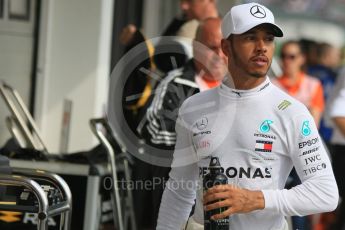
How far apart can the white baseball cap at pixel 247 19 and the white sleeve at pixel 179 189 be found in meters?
0.55

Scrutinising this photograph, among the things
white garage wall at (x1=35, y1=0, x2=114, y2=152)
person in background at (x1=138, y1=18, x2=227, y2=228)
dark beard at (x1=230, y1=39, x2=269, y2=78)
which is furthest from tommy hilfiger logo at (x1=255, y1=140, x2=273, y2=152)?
white garage wall at (x1=35, y1=0, x2=114, y2=152)

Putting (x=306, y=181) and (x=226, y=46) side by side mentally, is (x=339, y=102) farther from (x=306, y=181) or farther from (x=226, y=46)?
(x=306, y=181)

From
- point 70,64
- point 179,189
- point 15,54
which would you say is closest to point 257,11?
point 179,189

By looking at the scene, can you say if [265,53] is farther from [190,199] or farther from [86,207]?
[86,207]

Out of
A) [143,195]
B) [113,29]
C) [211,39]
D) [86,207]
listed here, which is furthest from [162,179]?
[113,29]

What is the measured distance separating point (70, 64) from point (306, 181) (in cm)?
487

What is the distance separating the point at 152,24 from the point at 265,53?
7412 millimetres

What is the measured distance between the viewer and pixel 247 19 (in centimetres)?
391

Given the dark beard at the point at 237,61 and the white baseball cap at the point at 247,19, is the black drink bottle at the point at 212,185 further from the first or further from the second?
the white baseball cap at the point at 247,19

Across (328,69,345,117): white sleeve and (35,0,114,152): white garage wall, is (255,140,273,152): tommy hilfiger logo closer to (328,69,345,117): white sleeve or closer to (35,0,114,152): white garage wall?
(328,69,345,117): white sleeve

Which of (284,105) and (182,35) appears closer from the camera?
(284,105)

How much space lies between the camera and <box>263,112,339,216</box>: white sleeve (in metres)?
3.71

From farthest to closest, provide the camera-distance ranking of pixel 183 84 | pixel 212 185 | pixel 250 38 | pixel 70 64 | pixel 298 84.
→ pixel 298 84, pixel 70 64, pixel 183 84, pixel 250 38, pixel 212 185

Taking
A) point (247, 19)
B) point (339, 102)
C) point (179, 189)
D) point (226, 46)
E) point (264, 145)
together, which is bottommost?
point (179, 189)
